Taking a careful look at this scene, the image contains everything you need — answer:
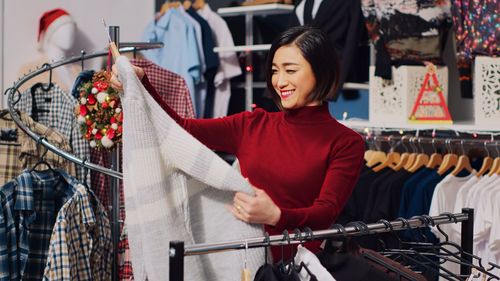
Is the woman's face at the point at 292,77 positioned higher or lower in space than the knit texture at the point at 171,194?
higher

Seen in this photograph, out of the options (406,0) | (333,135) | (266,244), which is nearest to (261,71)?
(406,0)

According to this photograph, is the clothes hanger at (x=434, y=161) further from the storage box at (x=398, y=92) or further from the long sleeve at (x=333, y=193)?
the long sleeve at (x=333, y=193)

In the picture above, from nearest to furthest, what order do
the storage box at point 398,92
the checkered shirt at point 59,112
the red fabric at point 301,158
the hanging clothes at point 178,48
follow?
the red fabric at point 301,158 < the checkered shirt at point 59,112 < the storage box at point 398,92 < the hanging clothes at point 178,48

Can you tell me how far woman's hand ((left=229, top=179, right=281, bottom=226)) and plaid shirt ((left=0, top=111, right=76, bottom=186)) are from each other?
1647 millimetres

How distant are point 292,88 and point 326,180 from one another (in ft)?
0.80

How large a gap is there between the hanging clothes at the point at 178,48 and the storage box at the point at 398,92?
135 centimetres

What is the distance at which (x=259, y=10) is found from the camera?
4.83 metres

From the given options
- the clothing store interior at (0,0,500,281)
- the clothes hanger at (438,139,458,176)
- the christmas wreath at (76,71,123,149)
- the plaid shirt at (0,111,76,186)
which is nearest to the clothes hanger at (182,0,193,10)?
the clothing store interior at (0,0,500,281)

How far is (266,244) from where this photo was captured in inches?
71.8

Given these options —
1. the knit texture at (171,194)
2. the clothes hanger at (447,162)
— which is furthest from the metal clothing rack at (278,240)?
the clothes hanger at (447,162)

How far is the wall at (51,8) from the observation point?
5078 millimetres

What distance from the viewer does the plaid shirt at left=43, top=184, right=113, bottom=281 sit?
9.15 feet

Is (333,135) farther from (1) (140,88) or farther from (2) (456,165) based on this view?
(2) (456,165)

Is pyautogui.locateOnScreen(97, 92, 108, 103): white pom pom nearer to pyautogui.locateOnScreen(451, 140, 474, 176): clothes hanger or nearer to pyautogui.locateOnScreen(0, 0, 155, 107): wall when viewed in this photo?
pyautogui.locateOnScreen(451, 140, 474, 176): clothes hanger
